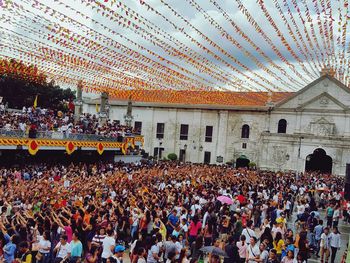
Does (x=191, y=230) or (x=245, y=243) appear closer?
(x=245, y=243)

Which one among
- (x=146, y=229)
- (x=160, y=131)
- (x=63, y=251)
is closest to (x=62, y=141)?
(x=146, y=229)

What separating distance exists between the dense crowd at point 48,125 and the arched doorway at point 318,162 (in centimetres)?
1939

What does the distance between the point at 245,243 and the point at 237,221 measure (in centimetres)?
223

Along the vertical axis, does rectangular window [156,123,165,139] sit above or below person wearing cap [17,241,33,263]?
above

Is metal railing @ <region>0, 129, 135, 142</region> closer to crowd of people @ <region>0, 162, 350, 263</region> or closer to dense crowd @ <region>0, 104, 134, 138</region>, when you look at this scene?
dense crowd @ <region>0, 104, 134, 138</region>

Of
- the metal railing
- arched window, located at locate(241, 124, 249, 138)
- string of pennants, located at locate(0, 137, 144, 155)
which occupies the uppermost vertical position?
arched window, located at locate(241, 124, 249, 138)

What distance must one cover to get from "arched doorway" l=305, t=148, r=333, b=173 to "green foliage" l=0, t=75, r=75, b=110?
33851mm

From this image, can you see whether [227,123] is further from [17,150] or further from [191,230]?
[191,230]

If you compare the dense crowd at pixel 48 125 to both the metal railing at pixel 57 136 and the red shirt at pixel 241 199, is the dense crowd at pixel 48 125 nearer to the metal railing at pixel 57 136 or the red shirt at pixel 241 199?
the metal railing at pixel 57 136

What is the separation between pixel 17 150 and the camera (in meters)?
29.9

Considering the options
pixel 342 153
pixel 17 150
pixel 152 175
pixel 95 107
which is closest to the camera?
pixel 152 175

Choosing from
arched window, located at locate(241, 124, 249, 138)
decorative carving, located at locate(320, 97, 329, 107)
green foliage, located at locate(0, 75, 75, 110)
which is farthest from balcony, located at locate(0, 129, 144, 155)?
decorative carving, located at locate(320, 97, 329, 107)

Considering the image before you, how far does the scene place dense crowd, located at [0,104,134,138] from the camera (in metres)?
29.5

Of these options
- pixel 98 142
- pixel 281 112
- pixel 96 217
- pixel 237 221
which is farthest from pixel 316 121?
pixel 96 217
